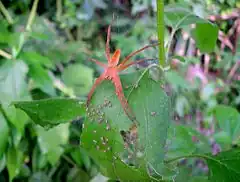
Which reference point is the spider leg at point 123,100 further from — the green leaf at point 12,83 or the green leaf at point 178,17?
the green leaf at point 12,83

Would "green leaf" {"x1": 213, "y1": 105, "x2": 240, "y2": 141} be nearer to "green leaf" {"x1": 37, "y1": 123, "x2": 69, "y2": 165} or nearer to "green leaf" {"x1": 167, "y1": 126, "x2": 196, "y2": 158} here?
"green leaf" {"x1": 167, "y1": 126, "x2": 196, "y2": 158}

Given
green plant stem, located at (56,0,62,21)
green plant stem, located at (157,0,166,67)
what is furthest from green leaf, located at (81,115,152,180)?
green plant stem, located at (56,0,62,21)

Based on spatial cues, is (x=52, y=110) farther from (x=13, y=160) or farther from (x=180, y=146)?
(x=13, y=160)

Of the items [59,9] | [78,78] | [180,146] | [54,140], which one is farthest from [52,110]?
[59,9]

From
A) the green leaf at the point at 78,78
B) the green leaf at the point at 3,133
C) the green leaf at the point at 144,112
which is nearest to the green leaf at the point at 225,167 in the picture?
the green leaf at the point at 144,112

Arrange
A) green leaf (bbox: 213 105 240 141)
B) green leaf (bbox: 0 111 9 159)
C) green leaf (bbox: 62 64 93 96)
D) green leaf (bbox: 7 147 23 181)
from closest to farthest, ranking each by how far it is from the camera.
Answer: green leaf (bbox: 213 105 240 141) → green leaf (bbox: 0 111 9 159) → green leaf (bbox: 7 147 23 181) → green leaf (bbox: 62 64 93 96)

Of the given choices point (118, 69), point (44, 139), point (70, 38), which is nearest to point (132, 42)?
point (70, 38)

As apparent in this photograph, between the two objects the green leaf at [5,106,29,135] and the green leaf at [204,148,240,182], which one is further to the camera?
the green leaf at [5,106,29,135]
